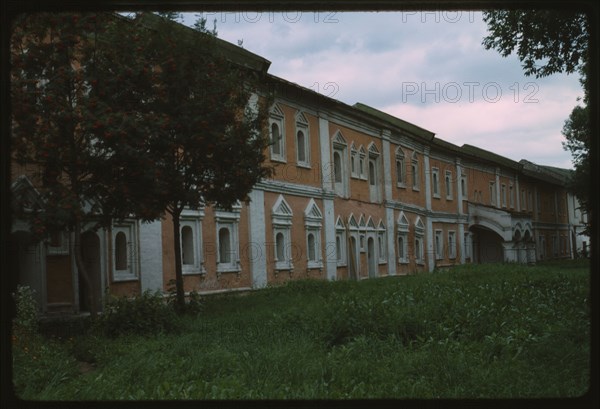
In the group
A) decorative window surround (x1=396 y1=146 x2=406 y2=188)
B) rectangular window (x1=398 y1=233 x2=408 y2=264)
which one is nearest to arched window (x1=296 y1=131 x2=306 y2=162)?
decorative window surround (x1=396 y1=146 x2=406 y2=188)

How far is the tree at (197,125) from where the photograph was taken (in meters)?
10.7

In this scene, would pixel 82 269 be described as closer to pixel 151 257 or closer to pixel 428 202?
pixel 151 257

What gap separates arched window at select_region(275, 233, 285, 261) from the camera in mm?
12062

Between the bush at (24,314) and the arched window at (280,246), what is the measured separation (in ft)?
14.4

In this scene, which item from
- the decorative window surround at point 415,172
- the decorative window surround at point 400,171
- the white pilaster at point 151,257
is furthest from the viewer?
the decorative window surround at point 415,172

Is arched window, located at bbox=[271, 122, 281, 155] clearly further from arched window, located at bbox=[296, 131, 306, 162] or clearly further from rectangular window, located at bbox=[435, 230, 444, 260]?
rectangular window, located at bbox=[435, 230, 444, 260]

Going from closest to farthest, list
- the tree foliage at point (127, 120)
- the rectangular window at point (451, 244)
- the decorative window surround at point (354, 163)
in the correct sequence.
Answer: the tree foliage at point (127, 120) < the decorative window surround at point (354, 163) < the rectangular window at point (451, 244)

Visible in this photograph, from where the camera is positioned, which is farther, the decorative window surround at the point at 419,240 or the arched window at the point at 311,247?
the decorative window surround at the point at 419,240

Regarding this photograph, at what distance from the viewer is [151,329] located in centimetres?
1005

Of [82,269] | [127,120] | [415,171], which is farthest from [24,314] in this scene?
[415,171]

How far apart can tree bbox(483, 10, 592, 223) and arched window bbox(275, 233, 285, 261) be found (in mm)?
4917

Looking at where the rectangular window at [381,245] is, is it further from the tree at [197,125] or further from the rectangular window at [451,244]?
the rectangular window at [451,244]

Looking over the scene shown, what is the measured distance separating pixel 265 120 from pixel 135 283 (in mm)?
3706

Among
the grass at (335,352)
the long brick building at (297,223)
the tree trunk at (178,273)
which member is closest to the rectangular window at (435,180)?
the long brick building at (297,223)
